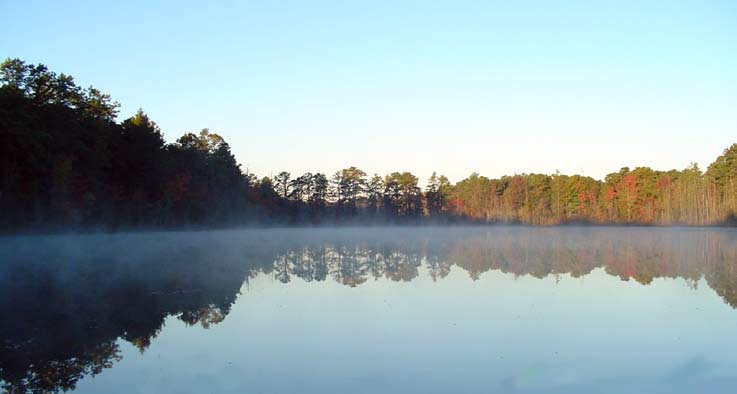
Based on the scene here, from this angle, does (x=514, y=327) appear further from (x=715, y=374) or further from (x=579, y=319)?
(x=715, y=374)

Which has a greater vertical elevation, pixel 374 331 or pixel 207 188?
pixel 207 188

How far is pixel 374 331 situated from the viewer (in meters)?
8.55

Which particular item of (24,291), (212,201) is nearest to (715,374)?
(24,291)

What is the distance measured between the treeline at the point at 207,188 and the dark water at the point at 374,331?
2088 cm

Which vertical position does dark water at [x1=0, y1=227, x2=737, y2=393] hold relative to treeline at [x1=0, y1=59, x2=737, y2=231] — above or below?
below

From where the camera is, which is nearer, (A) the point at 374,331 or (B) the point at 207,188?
(A) the point at 374,331

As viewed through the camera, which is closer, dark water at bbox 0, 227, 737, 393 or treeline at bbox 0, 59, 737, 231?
dark water at bbox 0, 227, 737, 393

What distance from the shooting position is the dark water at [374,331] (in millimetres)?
6219

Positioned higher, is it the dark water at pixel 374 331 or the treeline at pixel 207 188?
the treeline at pixel 207 188

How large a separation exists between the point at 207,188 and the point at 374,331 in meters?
52.9

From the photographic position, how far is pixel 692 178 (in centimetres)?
6962

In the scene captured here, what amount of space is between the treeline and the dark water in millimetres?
20877

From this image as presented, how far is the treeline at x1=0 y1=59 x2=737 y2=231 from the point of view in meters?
34.6

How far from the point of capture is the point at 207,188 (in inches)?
2297
